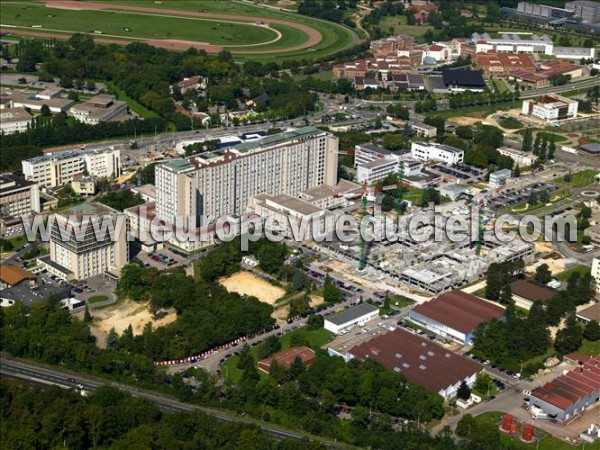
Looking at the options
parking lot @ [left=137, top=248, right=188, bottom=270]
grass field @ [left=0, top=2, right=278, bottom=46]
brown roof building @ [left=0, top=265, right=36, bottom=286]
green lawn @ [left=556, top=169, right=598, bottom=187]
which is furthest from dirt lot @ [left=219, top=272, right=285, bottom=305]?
grass field @ [left=0, top=2, right=278, bottom=46]

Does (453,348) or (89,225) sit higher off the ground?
(89,225)

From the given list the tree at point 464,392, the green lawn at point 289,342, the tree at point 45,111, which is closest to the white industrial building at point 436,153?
the green lawn at point 289,342

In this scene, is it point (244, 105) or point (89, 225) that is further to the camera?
point (244, 105)

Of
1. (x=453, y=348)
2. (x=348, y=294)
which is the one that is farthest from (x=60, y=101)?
(x=453, y=348)

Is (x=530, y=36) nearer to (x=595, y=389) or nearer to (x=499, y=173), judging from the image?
(x=499, y=173)

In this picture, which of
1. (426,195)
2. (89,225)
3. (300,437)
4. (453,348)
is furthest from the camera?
(426,195)

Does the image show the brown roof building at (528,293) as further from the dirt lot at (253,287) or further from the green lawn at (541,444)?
the dirt lot at (253,287)
